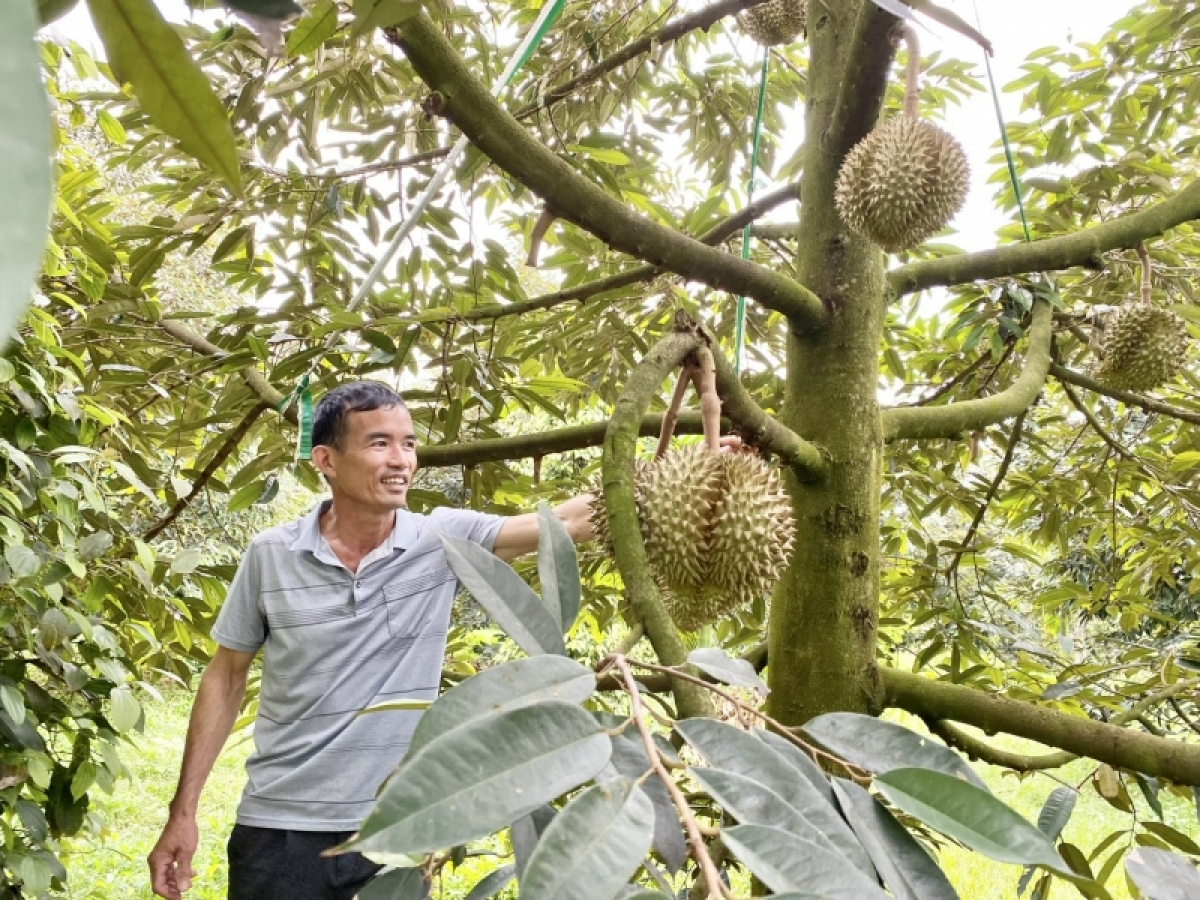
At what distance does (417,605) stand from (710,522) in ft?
2.56

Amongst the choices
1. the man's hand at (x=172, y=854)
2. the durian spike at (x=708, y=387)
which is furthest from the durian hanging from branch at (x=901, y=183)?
the man's hand at (x=172, y=854)

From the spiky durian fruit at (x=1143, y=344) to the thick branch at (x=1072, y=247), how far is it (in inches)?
12.2

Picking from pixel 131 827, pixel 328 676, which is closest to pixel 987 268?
pixel 328 676

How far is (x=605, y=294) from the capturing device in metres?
1.54

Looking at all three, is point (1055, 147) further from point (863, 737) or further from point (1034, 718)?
point (863, 737)

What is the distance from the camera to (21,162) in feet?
0.36

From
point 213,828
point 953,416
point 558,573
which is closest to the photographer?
point 558,573

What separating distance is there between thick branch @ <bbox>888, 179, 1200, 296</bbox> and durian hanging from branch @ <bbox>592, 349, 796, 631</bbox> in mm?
526

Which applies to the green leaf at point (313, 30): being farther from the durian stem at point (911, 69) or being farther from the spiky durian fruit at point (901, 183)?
the spiky durian fruit at point (901, 183)

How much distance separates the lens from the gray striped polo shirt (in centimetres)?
140

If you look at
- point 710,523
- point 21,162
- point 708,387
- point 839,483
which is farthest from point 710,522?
point 21,162

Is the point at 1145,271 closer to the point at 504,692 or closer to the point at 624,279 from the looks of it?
the point at 624,279

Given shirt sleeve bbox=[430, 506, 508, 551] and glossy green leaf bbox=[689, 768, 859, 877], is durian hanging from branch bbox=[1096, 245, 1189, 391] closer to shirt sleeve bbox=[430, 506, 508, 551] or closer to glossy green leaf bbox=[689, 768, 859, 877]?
shirt sleeve bbox=[430, 506, 508, 551]

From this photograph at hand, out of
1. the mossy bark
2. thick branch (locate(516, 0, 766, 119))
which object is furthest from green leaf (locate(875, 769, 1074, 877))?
thick branch (locate(516, 0, 766, 119))
